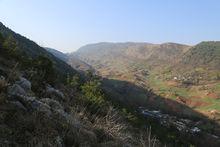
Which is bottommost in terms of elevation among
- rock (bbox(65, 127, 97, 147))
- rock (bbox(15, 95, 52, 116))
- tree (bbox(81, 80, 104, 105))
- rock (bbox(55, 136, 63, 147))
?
tree (bbox(81, 80, 104, 105))

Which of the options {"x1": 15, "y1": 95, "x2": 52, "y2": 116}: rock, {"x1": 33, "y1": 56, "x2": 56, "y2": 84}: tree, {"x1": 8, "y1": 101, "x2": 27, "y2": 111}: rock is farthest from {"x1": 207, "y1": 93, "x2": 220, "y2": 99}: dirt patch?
{"x1": 8, "y1": 101, "x2": 27, "y2": 111}: rock

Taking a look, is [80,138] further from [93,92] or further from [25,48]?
[25,48]

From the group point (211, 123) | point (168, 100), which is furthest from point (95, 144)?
point (168, 100)

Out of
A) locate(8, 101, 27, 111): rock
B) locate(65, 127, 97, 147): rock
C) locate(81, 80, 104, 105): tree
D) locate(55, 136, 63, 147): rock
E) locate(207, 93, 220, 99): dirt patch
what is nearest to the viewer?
locate(55, 136, 63, 147): rock

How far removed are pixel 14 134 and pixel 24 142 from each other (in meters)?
0.18

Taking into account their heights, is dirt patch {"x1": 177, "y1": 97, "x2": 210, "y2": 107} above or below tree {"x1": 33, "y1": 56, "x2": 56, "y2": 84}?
below

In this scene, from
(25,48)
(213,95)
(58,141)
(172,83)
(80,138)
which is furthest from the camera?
(172,83)

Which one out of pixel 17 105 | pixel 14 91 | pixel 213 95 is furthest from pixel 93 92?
pixel 213 95

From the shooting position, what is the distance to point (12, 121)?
5621mm

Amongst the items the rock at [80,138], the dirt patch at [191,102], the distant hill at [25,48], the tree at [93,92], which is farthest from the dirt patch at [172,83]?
the rock at [80,138]

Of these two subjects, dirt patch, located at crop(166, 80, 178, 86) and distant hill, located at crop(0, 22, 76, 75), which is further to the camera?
dirt patch, located at crop(166, 80, 178, 86)

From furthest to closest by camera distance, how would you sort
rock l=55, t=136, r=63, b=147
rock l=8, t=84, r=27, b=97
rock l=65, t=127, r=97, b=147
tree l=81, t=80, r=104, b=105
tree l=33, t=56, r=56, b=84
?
tree l=33, t=56, r=56, b=84 → tree l=81, t=80, r=104, b=105 → rock l=8, t=84, r=27, b=97 → rock l=65, t=127, r=97, b=147 → rock l=55, t=136, r=63, b=147

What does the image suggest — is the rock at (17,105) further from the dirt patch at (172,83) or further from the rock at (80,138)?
the dirt patch at (172,83)

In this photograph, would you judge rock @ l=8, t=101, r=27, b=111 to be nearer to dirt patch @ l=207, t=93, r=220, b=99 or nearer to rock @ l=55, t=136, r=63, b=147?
rock @ l=55, t=136, r=63, b=147
